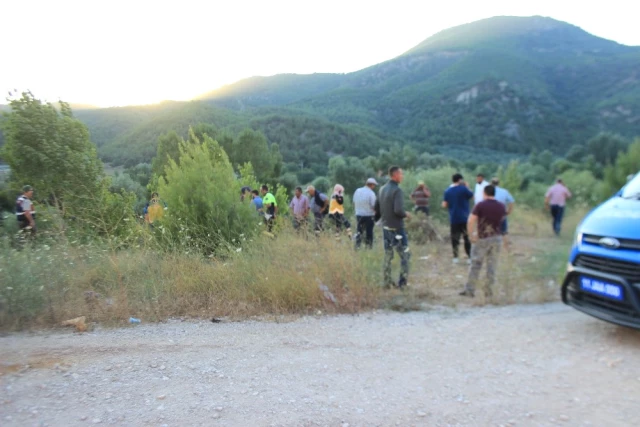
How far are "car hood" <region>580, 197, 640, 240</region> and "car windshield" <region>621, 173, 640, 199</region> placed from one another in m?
0.10

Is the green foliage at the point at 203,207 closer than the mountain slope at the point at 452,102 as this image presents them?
Yes

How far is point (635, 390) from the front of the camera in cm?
329

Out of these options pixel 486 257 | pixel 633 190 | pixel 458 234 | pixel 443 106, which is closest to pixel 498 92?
pixel 443 106

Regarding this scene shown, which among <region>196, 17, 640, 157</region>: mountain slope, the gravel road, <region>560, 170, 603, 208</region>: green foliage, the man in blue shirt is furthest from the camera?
<region>196, 17, 640, 157</region>: mountain slope

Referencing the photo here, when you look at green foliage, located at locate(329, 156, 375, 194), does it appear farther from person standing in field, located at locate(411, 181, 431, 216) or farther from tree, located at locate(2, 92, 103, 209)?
tree, located at locate(2, 92, 103, 209)

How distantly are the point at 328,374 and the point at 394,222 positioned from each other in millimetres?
3321

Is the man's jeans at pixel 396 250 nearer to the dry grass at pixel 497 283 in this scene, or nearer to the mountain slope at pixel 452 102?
the dry grass at pixel 497 283

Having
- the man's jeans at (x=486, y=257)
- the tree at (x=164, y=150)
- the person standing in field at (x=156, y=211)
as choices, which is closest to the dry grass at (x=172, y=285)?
the man's jeans at (x=486, y=257)

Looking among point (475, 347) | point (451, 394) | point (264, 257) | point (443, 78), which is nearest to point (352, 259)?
point (264, 257)

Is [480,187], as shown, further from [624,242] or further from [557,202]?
[624,242]

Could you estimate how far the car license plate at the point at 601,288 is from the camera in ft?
13.2

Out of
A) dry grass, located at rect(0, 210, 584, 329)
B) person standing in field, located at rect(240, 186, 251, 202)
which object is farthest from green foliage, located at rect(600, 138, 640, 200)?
person standing in field, located at rect(240, 186, 251, 202)

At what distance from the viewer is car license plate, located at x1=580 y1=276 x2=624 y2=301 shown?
4.01 metres

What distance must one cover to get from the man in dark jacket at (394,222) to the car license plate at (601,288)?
2292 mm
